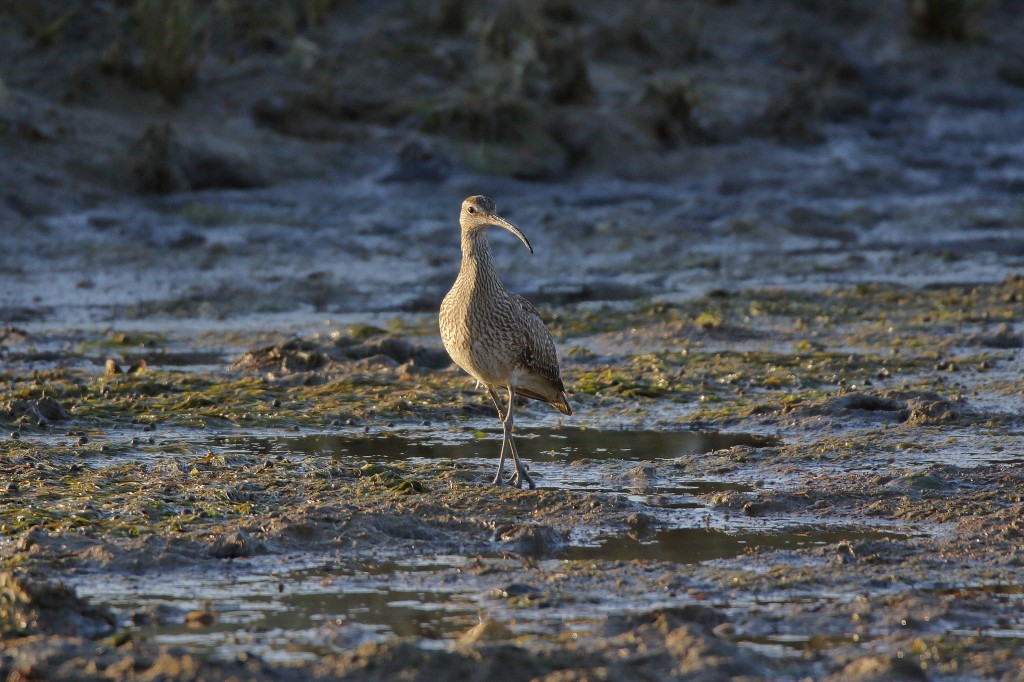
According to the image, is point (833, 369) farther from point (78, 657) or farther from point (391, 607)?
point (78, 657)

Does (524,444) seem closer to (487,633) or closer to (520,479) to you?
(520,479)

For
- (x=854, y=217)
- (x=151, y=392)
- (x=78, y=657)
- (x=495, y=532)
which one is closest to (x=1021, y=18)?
(x=854, y=217)

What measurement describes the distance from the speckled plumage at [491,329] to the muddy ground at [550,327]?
0.46 metres

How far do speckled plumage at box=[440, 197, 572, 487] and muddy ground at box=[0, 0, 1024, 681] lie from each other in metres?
0.46

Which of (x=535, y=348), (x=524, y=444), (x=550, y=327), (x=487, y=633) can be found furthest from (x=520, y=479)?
(x=550, y=327)

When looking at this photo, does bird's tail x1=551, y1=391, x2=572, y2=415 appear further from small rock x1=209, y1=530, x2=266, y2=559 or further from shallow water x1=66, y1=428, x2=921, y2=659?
small rock x1=209, y1=530, x2=266, y2=559

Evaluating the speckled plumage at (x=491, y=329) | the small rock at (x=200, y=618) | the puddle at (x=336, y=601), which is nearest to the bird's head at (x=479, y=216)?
the speckled plumage at (x=491, y=329)

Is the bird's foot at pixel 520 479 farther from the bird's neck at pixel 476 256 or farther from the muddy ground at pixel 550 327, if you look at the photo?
the bird's neck at pixel 476 256

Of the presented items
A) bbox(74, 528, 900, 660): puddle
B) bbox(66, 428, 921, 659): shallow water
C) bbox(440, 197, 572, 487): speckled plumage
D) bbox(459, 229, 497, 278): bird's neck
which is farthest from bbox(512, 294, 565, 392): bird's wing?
bbox(74, 528, 900, 660): puddle

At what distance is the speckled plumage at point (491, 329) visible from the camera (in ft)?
24.0

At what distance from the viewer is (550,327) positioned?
36.6 feet

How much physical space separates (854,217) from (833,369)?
21.2ft

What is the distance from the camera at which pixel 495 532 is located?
20.6 ft

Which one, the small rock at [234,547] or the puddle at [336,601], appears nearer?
the puddle at [336,601]
